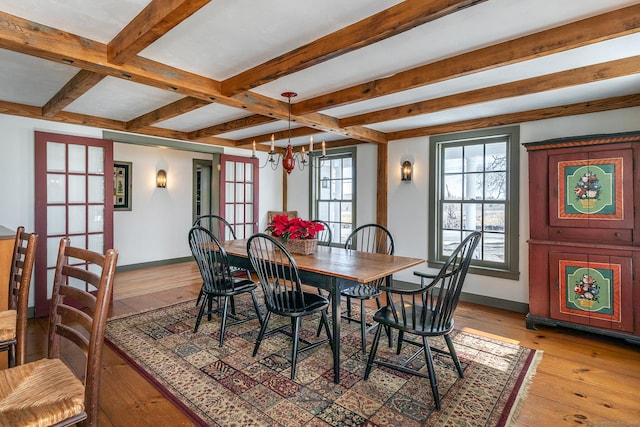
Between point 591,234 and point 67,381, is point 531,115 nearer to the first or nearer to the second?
point 591,234

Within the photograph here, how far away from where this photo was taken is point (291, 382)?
2.42 m

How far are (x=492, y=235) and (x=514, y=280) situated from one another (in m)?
0.61

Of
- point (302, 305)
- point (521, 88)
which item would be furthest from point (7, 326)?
Answer: point (521, 88)

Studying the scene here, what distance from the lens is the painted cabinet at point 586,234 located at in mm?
3092

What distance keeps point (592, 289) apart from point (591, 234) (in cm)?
52

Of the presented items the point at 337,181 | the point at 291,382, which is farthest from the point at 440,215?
the point at 291,382

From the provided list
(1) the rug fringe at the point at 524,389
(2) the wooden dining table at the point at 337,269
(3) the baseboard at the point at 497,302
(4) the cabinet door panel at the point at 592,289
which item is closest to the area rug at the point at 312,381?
(1) the rug fringe at the point at 524,389

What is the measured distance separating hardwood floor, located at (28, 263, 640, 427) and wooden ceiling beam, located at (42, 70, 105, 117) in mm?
2265

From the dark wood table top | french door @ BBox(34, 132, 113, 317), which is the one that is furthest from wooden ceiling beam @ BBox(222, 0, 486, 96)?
french door @ BBox(34, 132, 113, 317)

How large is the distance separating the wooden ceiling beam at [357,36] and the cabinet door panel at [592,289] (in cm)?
281

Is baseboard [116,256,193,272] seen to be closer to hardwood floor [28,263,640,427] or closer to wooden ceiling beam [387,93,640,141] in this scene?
hardwood floor [28,263,640,427]

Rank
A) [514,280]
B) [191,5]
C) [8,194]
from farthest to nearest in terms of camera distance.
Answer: [514,280] < [8,194] < [191,5]

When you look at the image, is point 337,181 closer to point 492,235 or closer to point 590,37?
point 492,235

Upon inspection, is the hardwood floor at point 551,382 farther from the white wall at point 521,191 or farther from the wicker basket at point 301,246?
the wicker basket at point 301,246
